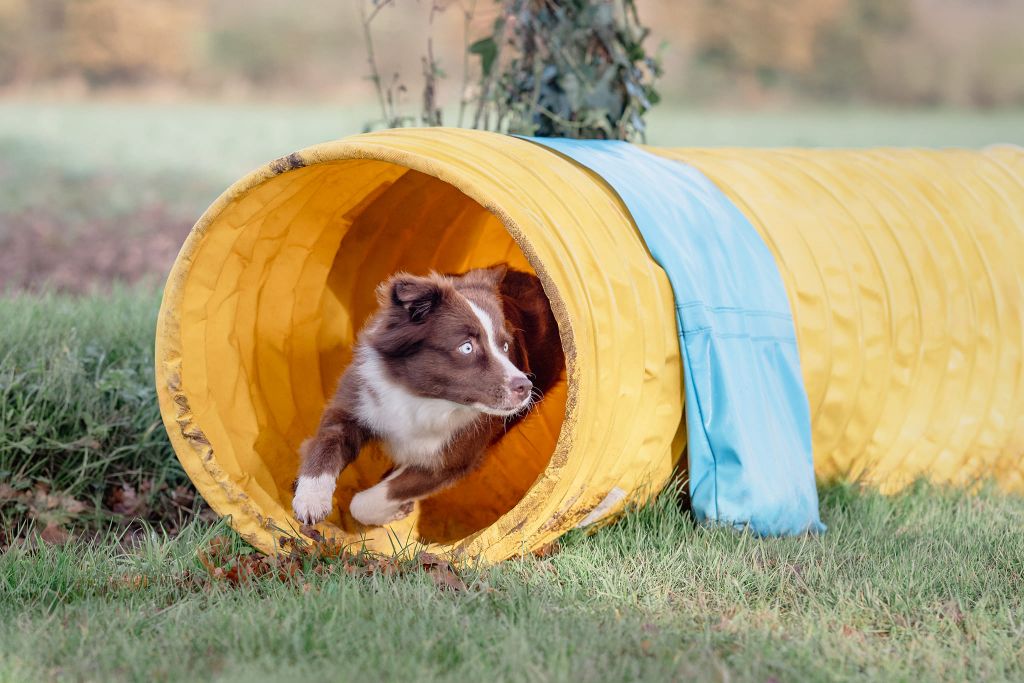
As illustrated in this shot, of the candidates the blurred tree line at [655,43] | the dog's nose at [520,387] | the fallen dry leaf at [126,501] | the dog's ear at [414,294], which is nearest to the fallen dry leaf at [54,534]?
the fallen dry leaf at [126,501]

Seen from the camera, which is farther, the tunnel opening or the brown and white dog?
the tunnel opening

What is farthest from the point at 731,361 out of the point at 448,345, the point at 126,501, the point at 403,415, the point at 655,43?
the point at 655,43

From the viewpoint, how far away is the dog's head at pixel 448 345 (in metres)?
4.45


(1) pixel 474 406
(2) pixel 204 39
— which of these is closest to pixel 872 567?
(1) pixel 474 406

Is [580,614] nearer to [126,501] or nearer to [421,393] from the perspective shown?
[421,393]

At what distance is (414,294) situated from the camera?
4.42m

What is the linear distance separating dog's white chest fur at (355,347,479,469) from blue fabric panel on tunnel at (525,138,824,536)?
103 centimetres

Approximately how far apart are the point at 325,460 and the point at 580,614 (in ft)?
4.76

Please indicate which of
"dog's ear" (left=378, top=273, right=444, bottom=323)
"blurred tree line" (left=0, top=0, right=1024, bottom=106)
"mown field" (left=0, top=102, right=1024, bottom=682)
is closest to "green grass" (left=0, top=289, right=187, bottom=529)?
"mown field" (left=0, top=102, right=1024, bottom=682)

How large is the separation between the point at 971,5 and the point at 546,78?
40.5m

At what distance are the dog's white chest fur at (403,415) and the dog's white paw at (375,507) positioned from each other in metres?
0.19

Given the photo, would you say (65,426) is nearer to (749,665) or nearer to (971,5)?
(749,665)

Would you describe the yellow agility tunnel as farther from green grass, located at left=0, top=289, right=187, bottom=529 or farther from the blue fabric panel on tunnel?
green grass, located at left=0, top=289, right=187, bottom=529

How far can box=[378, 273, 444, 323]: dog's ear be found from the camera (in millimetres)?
4402
